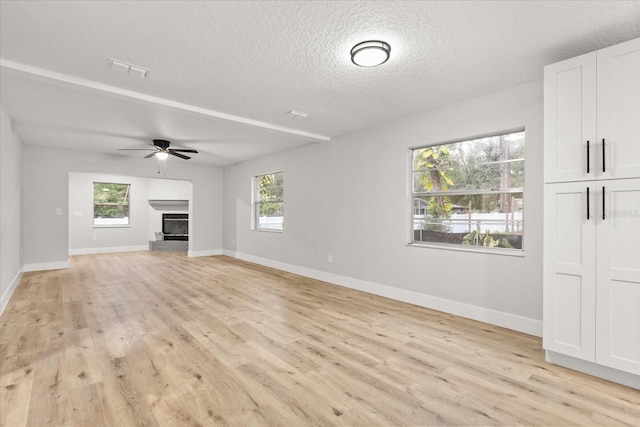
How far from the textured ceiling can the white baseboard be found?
2309mm

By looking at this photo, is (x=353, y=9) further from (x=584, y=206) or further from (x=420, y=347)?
(x=420, y=347)

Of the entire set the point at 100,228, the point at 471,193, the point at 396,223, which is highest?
the point at 471,193

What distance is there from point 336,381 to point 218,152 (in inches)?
219

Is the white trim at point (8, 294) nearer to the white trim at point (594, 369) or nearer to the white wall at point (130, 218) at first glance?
the white wall at point (130, 218)

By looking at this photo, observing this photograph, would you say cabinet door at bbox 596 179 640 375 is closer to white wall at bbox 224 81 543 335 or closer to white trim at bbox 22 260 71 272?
white wall at bbox 224 81 543 335

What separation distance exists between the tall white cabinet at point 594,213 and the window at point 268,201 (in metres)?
4.88

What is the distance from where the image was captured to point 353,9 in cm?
197

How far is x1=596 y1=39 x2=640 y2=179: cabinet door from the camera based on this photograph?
2086 millimetres

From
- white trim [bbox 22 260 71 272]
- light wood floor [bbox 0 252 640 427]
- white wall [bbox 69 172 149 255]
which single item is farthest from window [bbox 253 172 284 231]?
white wall [bbox 69 172 149 255]

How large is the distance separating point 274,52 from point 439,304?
10.5ft

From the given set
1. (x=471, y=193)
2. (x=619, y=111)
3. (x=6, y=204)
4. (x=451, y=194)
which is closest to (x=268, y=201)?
(x=6, y=204)

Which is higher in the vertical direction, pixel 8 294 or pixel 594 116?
pixel 594 116

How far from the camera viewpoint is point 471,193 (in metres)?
3.51

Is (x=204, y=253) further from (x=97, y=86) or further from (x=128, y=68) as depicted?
(x=128, y=68)
